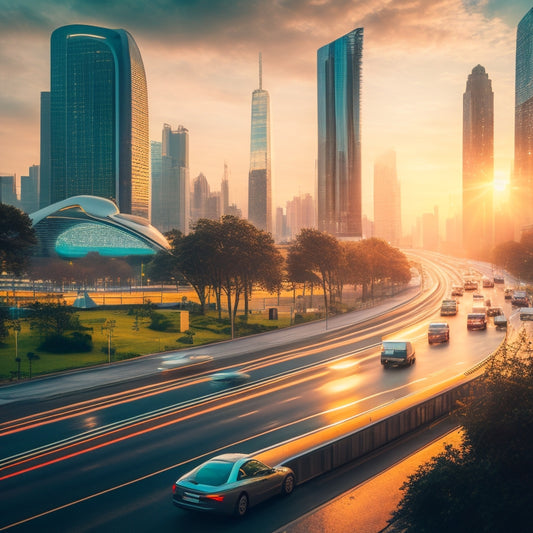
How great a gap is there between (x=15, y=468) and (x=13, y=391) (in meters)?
15.3

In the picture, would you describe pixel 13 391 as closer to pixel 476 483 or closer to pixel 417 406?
pixel 417 406

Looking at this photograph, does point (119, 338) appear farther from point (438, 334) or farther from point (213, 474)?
point (213, 474)

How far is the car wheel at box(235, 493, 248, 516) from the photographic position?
51.0ft

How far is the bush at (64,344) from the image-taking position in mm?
47406

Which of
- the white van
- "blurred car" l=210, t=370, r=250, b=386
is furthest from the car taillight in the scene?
the white van

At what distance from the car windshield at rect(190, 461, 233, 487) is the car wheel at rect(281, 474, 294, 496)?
2239mm

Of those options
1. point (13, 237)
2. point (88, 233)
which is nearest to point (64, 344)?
point (13, 237)

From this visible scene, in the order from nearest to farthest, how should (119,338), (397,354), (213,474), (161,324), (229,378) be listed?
(213,474)
(229,378)
(397,354)
(119,338)
(161,324)

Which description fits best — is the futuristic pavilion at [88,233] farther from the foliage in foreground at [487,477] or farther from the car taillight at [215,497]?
the foliage in foreground at [487,477]

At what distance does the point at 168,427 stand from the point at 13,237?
3002 centimetres

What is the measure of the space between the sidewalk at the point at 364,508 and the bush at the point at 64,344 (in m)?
34.0

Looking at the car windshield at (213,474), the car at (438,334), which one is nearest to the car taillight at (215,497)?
the car windshield at (213,474)

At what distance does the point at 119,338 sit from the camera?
54219mm

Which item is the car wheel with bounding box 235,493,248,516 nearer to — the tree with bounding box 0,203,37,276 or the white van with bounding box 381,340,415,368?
the white van with bounding box 381,340,415,368
